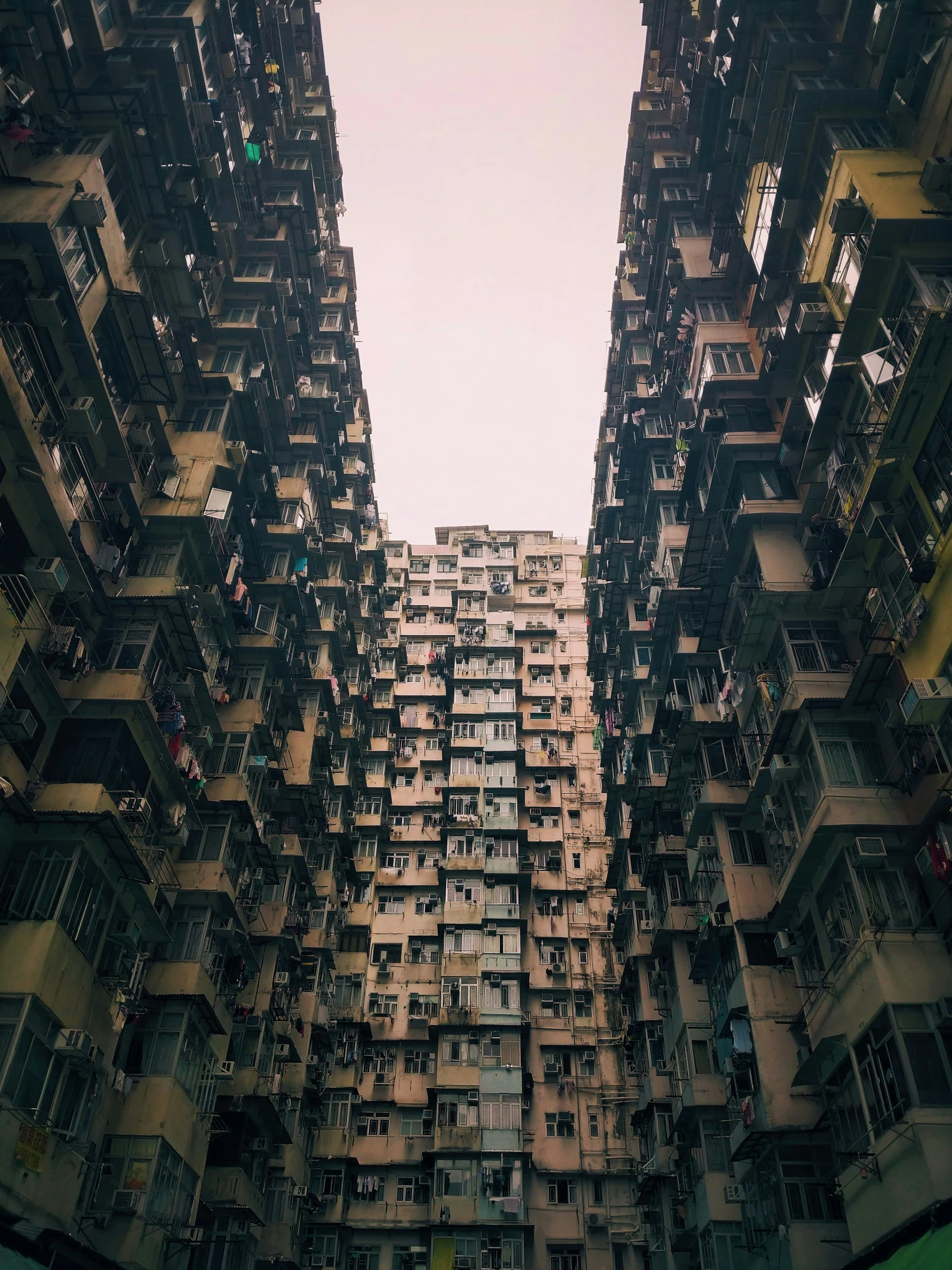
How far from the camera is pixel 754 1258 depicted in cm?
2306

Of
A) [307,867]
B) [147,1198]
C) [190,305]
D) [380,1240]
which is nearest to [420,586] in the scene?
[307,867]

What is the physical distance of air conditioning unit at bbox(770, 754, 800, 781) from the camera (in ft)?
77.0

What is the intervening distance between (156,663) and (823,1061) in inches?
833

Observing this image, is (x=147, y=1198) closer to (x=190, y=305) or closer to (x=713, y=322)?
(x=190, y=305)

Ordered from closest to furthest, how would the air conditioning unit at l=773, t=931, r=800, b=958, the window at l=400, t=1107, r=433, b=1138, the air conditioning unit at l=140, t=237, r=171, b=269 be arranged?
the air conditioning unit at l=773, t=931, r=800, b=958
the air conditioning unit at l=140, t=237, r=171, b=269
the window at l=400, t=1107, r=433, b=1138

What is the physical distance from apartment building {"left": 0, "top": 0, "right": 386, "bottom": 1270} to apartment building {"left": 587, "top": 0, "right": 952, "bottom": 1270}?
1499 cm

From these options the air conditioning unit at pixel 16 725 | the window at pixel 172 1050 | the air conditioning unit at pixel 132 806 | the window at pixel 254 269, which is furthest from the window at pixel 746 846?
the window at pixel 254 269

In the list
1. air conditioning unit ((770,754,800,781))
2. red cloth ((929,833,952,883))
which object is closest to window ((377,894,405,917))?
air conditioning unit ((770,754,800,781))

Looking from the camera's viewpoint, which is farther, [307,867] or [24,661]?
[307,867]

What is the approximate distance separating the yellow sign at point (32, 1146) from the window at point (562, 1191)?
27.2 metres

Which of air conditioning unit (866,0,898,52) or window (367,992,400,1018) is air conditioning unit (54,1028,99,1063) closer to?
window (367,992,400,1018)

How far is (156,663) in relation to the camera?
83.5 ft

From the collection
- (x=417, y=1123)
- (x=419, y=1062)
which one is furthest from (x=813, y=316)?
(x=417, y=1123)

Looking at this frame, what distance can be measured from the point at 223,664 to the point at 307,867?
399 inches
